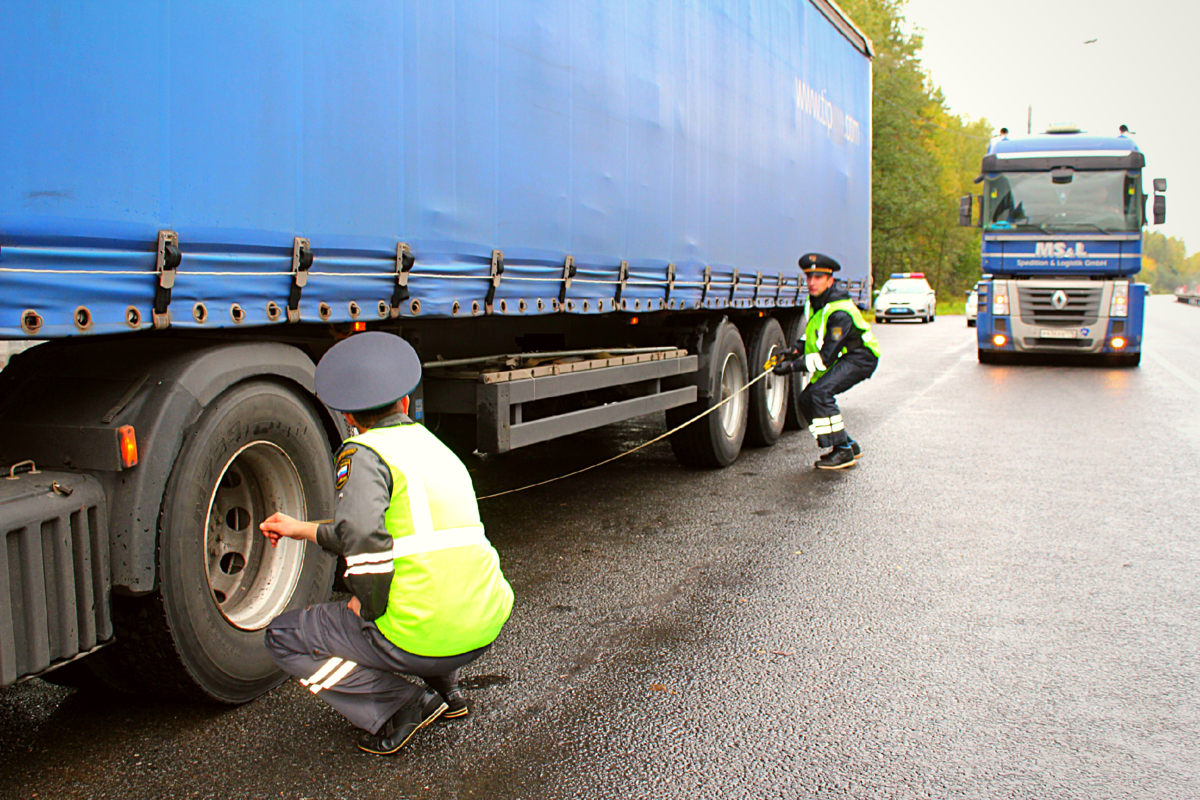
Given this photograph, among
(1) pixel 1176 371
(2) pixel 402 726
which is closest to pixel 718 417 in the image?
(2) pixel 402 726

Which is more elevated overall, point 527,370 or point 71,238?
point 71,238

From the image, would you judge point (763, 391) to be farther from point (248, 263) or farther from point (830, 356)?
point (248, 263)

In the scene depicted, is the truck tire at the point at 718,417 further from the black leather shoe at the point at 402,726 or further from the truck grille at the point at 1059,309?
the truck grille at the point at 1059,309

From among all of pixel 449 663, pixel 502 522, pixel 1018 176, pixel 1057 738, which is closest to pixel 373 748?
pixel 449 663

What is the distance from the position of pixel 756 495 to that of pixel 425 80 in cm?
414

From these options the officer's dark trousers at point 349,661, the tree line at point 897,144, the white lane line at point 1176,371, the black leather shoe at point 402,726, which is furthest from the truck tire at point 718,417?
the tree line at point 897,144

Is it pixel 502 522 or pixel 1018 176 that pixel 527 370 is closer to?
pixel 502 522

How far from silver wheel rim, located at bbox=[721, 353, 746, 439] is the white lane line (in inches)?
340

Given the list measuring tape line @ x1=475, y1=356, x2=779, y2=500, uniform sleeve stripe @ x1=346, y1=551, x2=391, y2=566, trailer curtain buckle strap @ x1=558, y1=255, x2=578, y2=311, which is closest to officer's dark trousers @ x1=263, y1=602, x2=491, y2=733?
uniform sleeve stripe @ x1=346, y1=551, x2=391, y2=566

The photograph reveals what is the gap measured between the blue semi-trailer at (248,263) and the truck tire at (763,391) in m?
3.03

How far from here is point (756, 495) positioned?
735 cm

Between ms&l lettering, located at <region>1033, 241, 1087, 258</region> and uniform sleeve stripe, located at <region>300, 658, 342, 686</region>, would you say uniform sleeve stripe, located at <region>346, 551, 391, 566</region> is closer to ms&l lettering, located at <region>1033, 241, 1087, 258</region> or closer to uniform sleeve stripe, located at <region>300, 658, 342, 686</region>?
uniform sleeve stripe, located at <region>300, 658, 342, 686</region>

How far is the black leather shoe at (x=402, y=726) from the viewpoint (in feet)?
10.6

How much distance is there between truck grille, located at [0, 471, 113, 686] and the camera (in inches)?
105
